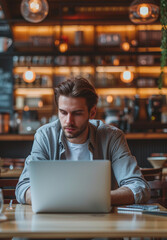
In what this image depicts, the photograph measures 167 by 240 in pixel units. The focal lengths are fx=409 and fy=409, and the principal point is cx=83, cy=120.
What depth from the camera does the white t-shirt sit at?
196cm

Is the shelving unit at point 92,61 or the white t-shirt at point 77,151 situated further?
the shelving unit at point 92,61

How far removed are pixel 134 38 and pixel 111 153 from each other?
629 centimetres

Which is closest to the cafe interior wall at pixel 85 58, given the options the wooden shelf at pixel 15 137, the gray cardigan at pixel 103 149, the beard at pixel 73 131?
the wooden shelf at pixel 15 137

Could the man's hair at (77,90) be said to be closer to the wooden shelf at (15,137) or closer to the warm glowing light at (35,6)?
the warm glowing light at (35,6)

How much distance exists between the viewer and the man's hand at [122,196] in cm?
166

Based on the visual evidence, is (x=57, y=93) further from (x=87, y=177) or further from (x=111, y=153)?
(x=87, y=177)

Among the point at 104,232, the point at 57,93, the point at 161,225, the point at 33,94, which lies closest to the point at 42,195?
the point at 104,232

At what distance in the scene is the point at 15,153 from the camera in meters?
5.87

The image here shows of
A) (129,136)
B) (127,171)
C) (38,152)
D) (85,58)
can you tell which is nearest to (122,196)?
(127,171)

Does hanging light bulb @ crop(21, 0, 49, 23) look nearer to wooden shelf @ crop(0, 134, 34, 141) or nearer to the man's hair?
wooden shelf @ crop(0, 134, 34, 141)

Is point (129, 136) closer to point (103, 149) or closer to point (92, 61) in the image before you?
point (92, 61)

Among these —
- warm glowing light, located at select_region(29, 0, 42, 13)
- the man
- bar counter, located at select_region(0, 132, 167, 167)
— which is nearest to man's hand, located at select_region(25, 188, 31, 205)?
the man

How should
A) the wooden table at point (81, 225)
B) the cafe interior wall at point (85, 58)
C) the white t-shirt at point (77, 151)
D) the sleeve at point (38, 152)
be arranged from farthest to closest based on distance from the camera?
1. the cafe interior wall at point (85, 58)
2. the white t-shirt at point (77, 151)
3. the sleeve at point (38, 152)
4. the wooden table at point (81, 225)

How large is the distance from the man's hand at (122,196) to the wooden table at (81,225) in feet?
0.49
